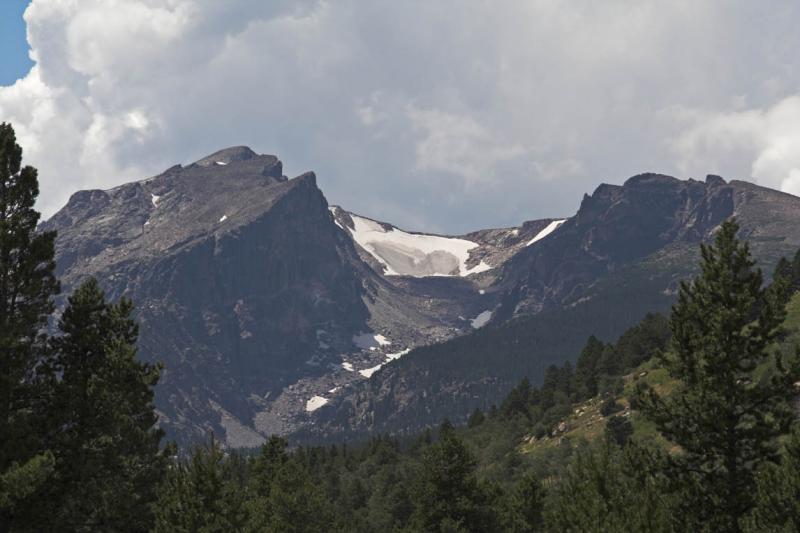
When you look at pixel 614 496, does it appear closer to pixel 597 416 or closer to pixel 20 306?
pixel 20 306

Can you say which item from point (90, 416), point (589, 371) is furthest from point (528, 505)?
point (589, 371)

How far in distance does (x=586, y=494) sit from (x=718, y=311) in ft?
34.2

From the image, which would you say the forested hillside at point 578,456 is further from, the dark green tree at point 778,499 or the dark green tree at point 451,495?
the dark green tree at point 451,495

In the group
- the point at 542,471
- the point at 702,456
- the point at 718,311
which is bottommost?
the point at 542,471

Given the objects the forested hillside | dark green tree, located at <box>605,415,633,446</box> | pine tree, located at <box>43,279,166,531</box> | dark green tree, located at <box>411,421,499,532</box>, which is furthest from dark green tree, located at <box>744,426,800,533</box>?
dark green tree, located at <box>605,415,633,446</box>

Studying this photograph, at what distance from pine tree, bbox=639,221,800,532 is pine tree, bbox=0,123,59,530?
22.9m

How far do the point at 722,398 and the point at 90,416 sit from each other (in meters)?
23.4

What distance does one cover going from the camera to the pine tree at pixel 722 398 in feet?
102

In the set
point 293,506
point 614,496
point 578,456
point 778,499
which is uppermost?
point 578,456

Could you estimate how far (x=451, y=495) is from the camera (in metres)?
52.3

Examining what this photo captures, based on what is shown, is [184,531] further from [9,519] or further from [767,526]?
[767,526]

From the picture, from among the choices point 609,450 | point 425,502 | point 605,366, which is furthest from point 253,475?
point 605,366

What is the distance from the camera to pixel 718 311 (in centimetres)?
3231

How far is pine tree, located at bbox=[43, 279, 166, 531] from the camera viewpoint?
96.6 ft
